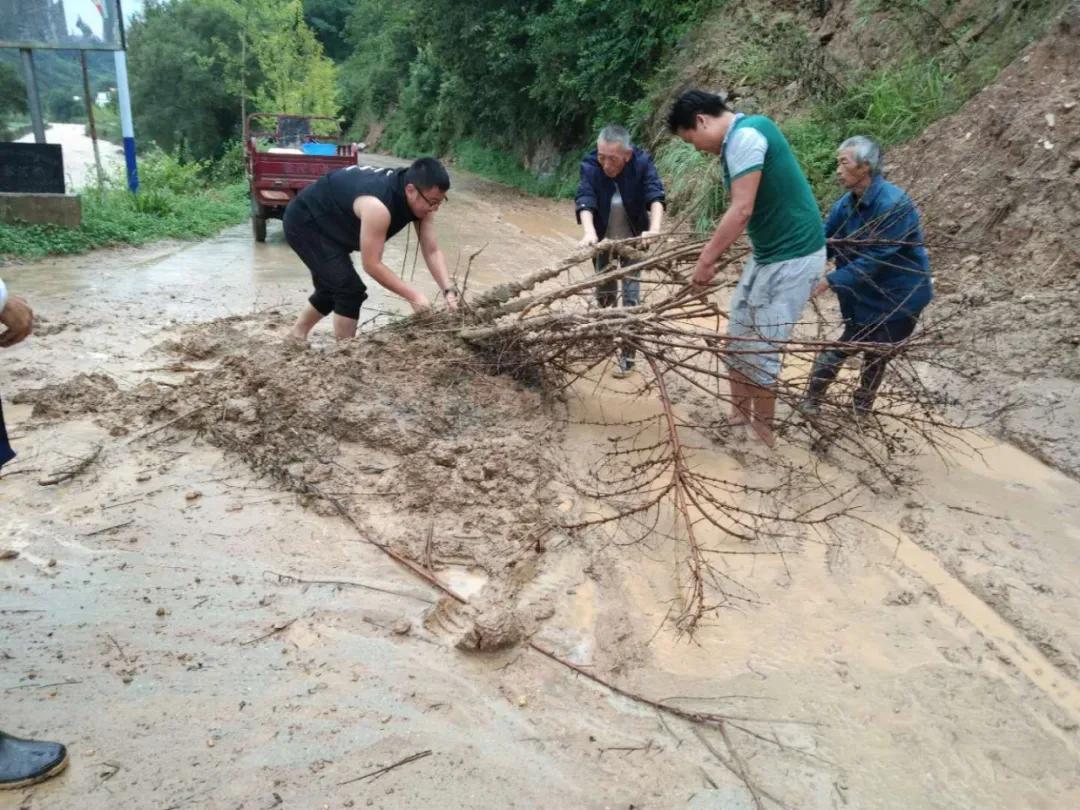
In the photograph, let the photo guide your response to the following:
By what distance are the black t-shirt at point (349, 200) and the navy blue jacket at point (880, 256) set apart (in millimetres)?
2338

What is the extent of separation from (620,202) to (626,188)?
0.09m

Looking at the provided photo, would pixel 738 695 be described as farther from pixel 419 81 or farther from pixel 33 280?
pixel 419 81

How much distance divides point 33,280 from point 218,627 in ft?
21.3

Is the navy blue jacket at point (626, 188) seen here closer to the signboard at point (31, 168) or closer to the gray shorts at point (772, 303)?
the gray shorts at point (772, 303)

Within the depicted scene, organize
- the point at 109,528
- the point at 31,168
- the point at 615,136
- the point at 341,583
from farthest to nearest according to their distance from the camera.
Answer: the point at 31,168 < the point at 615,136 < the point at 109,528 < the point at 341,583

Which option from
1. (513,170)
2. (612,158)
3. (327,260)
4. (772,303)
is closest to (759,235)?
(772,303)

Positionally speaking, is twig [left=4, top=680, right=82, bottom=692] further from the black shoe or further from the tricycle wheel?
the tricycle wheel

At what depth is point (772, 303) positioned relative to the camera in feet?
12.2

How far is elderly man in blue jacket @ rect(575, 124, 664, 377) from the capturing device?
15.5ft

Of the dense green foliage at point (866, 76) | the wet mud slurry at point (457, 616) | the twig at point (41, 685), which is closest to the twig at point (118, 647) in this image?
the wet mud slurry at point (457, 616)

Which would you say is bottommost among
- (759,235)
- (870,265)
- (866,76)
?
(870,265)

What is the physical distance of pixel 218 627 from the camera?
248 centimetres

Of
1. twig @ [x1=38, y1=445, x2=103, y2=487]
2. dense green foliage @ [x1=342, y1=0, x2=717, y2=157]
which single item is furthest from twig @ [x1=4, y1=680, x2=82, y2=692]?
dense green foliage @ [x1=342, y1=0, x2=717, y2=157]

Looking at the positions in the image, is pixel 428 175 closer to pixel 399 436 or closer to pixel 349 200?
pixel 349 200
